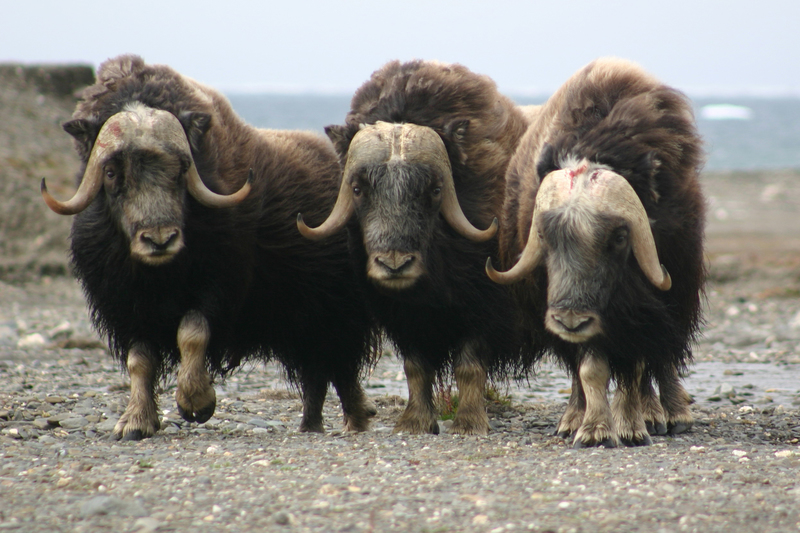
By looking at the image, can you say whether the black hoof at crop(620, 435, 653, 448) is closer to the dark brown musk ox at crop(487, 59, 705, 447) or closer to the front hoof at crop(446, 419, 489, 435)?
the dark brown musk ox at crop(487, 59, 705, 447)

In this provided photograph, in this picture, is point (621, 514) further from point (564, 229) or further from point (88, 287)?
point (88, 287)

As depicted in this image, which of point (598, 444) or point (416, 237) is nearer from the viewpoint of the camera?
point (598, 444)

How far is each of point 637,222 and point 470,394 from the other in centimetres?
111

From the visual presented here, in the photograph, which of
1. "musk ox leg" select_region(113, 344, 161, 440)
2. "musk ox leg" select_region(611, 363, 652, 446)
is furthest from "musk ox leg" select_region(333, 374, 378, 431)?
"musk ox leg" select_region(611, 363, 652, 446)

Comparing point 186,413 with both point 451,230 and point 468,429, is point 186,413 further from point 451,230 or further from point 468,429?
point 451,230

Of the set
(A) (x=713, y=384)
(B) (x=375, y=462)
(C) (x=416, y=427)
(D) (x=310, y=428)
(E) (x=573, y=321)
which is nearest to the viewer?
(B) (x=375, y=462)

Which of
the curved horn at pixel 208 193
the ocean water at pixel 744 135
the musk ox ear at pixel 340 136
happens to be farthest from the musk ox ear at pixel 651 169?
the ocean water at pixel 744 135

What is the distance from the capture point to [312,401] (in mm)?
4738

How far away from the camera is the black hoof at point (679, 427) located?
453 cm

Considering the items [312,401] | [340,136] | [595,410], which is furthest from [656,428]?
[340,136]

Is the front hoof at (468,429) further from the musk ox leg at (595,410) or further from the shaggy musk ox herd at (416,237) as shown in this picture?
the musk ox leg at (595,410)

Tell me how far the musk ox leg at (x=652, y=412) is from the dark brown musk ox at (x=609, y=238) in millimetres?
272

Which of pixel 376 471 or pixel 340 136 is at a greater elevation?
pixel 340 136

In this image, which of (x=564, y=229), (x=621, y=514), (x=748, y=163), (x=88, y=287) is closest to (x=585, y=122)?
(x=564, y=229)
